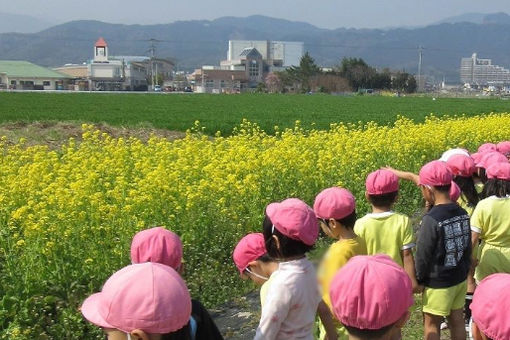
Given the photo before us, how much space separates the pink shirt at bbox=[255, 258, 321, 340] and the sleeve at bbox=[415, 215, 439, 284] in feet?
4.06

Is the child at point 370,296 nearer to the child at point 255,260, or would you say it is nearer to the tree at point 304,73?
the child at point 255,260

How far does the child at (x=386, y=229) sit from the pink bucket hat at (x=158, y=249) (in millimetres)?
1513

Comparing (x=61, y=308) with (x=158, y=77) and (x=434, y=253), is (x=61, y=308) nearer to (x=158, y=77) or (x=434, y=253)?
(x=434, y=253)

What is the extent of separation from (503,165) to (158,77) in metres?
142

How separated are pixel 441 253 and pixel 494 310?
2.07 m

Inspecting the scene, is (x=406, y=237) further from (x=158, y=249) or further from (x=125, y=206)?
(x=125, y=206)

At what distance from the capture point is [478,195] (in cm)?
525

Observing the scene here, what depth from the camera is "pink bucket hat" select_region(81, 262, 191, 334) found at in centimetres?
189

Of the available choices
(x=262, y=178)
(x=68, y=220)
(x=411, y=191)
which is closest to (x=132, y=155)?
(x=262, y=178)

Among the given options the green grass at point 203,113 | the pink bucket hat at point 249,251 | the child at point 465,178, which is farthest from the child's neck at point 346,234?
the green grass at point 203,113

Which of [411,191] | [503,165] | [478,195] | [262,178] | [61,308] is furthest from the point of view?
[411,191]

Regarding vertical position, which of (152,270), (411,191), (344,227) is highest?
(152,270)

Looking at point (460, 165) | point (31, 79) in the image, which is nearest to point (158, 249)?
point (460, 165)

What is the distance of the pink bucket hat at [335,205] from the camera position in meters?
3.42
